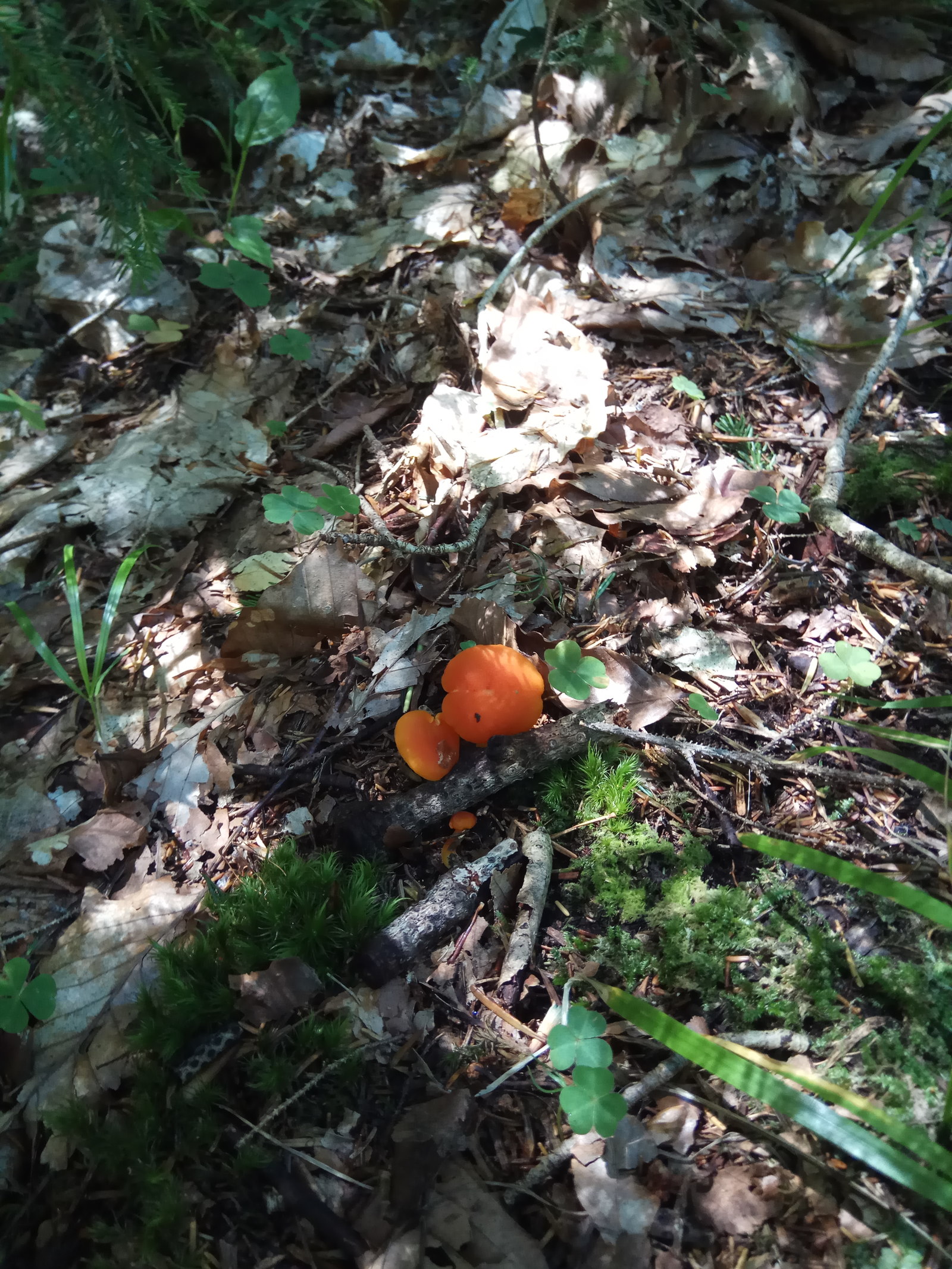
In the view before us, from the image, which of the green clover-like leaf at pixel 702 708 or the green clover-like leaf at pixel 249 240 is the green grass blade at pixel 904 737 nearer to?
the green clover-like leaf at pixel 702 708

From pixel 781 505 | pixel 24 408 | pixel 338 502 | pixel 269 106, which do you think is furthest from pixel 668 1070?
pixel 269 106

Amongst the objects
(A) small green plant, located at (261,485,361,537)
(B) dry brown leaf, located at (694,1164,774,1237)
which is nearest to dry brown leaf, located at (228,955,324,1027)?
(B) dry brown leaf, located at (694,1164,774,1237)

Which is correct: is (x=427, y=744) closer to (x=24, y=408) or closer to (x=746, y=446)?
(x=746, y=446)

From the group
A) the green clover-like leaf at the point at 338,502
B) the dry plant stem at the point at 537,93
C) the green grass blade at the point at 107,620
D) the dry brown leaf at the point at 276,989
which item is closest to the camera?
the dry brown leaf at the point at 276,989

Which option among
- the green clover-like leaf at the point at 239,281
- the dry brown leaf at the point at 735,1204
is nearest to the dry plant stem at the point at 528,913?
the dry brown leaf at the point at 735,1204

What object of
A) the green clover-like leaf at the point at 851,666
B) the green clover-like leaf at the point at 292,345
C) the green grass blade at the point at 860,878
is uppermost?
the green clover-like leaf at the point at 292,345
